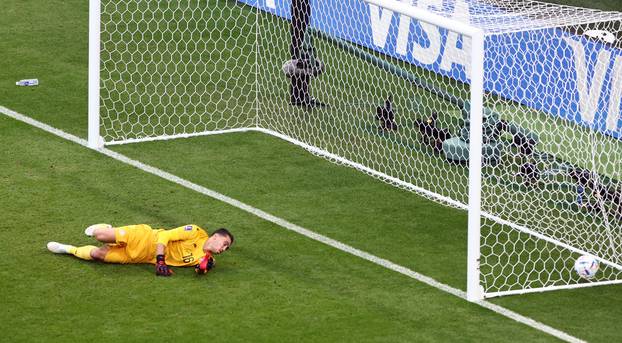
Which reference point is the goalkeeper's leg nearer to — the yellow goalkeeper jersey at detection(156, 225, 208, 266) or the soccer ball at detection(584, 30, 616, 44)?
the yellow goalkeeper jersey at detection(156, 225, 208, 266)

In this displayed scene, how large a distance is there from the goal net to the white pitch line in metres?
0.27

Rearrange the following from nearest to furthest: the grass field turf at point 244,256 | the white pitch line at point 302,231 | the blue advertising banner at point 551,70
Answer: the grass field turf at point 244,256 → the white pitch line at point 302,231 → the blue advertising banner at point 551,70

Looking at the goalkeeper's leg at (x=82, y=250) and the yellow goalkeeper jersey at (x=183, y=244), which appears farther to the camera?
the goalkeeper's leg at (x=82, y=250)

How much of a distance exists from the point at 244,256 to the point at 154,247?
0.76m

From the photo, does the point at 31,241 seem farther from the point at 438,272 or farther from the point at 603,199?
the point at 603,199

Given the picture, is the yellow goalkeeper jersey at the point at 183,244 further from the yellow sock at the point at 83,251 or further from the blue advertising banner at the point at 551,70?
the blue advertising banner at the point at 551,70

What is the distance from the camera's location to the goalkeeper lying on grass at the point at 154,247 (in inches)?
417

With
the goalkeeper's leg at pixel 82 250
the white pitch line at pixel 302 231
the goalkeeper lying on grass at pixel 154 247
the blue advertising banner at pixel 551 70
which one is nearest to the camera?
the white pitch line at pixel 302 231

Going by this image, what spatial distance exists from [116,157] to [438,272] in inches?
155

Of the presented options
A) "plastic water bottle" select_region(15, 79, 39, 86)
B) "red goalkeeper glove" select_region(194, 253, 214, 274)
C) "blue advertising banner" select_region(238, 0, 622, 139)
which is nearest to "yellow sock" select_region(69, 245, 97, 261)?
"red goalkeeper glove" select_region(194, 253, 214, 274)

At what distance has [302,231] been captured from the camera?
1172cm

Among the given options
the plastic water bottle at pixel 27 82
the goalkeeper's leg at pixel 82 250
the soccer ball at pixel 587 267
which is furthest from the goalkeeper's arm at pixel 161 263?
the plastic water bottle at pixel 27 82

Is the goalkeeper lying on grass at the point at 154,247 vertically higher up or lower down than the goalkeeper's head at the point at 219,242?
lower down

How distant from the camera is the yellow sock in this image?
10.8 meters
